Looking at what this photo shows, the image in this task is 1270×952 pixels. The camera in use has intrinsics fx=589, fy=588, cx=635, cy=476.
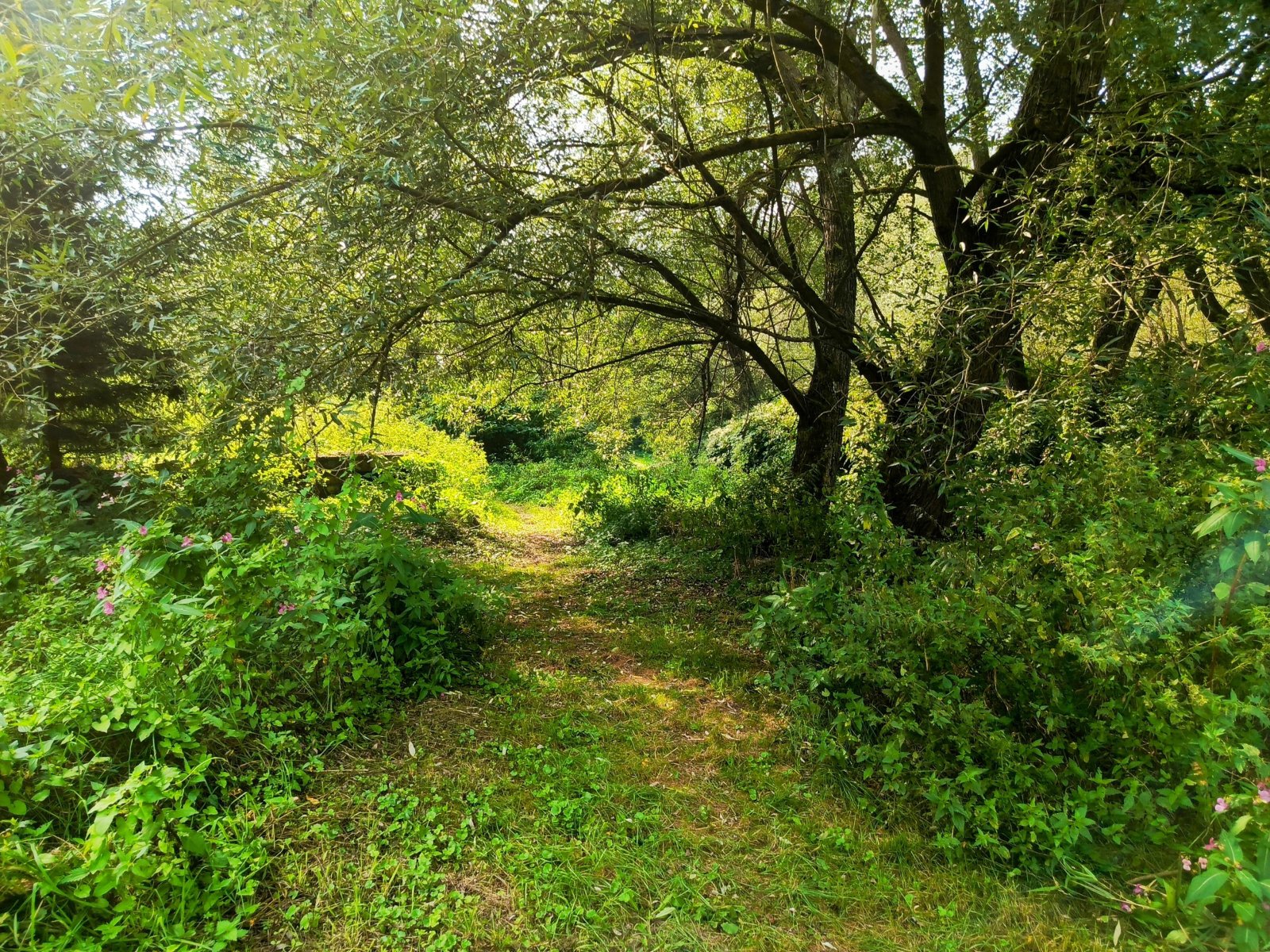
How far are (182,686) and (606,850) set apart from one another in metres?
1.87

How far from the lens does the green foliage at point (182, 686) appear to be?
5.83 ft

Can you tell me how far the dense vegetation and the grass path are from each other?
0.05m

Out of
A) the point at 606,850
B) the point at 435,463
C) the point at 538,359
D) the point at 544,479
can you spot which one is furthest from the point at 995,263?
the point at 544,479

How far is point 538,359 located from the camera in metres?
5.13

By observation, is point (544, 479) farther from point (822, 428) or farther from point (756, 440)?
point (822, 428)

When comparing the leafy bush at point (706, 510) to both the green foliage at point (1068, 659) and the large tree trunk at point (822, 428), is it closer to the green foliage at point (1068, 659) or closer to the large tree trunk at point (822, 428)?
the large tree trunk at point (822, 428)

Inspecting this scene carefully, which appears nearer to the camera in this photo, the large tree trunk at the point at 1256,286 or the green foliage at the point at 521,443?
the large tree trunk at the point at 1256,286

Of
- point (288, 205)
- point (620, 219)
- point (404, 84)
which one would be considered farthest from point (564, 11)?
point (288, 205)

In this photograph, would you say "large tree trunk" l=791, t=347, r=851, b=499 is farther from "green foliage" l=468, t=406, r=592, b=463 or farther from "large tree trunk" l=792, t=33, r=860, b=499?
"green foliage" l=468, t=406, r=592, b=463

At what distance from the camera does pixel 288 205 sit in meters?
3.34

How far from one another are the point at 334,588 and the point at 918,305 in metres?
3.68

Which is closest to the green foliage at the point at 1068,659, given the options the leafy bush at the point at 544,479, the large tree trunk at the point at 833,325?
the large tree trunk at the point at 833,325

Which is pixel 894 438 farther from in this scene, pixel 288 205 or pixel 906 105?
pixel 288 205

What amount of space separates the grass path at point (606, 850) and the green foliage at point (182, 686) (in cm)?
24
